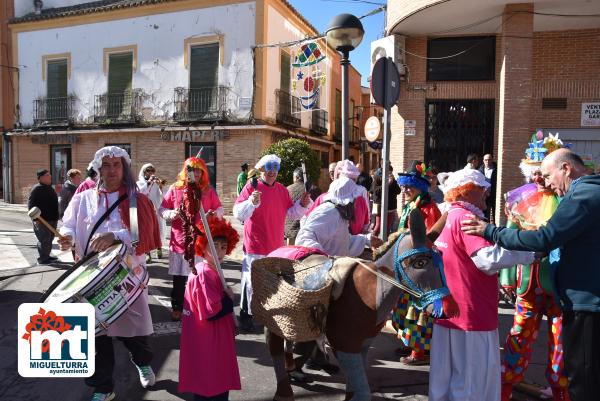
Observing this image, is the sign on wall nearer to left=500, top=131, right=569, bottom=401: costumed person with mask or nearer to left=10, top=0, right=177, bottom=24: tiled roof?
left=500, top=131, right=569, bottom=401: costumed person with mask

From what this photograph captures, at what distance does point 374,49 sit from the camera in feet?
38.5

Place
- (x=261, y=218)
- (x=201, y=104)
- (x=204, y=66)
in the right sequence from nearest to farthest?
(x=261, y=218)
(x=204, y=66)
(x=201, y=104)

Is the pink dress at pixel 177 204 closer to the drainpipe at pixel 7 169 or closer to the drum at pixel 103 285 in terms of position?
the drum at pixel 103 285

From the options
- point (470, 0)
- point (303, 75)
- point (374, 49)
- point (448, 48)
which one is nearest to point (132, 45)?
point (303, 75)

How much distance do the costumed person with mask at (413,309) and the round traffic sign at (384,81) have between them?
818 millimetres

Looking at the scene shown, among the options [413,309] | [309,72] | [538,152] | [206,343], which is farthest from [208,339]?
[309,72]

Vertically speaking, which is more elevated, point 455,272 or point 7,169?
point 7,169

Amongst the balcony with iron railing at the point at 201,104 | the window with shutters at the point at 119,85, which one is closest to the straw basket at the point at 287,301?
the balcony with iron railing at the point at 201,104

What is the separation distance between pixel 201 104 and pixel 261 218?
1443 cm

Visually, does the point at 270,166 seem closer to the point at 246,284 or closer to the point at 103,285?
the point at 246,284

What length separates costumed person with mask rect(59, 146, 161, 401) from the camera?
138 inches

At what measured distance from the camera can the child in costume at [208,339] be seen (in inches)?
122

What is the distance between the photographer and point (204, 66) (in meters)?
18.3

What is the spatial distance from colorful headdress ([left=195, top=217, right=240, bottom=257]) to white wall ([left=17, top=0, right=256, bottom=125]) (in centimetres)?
1486
